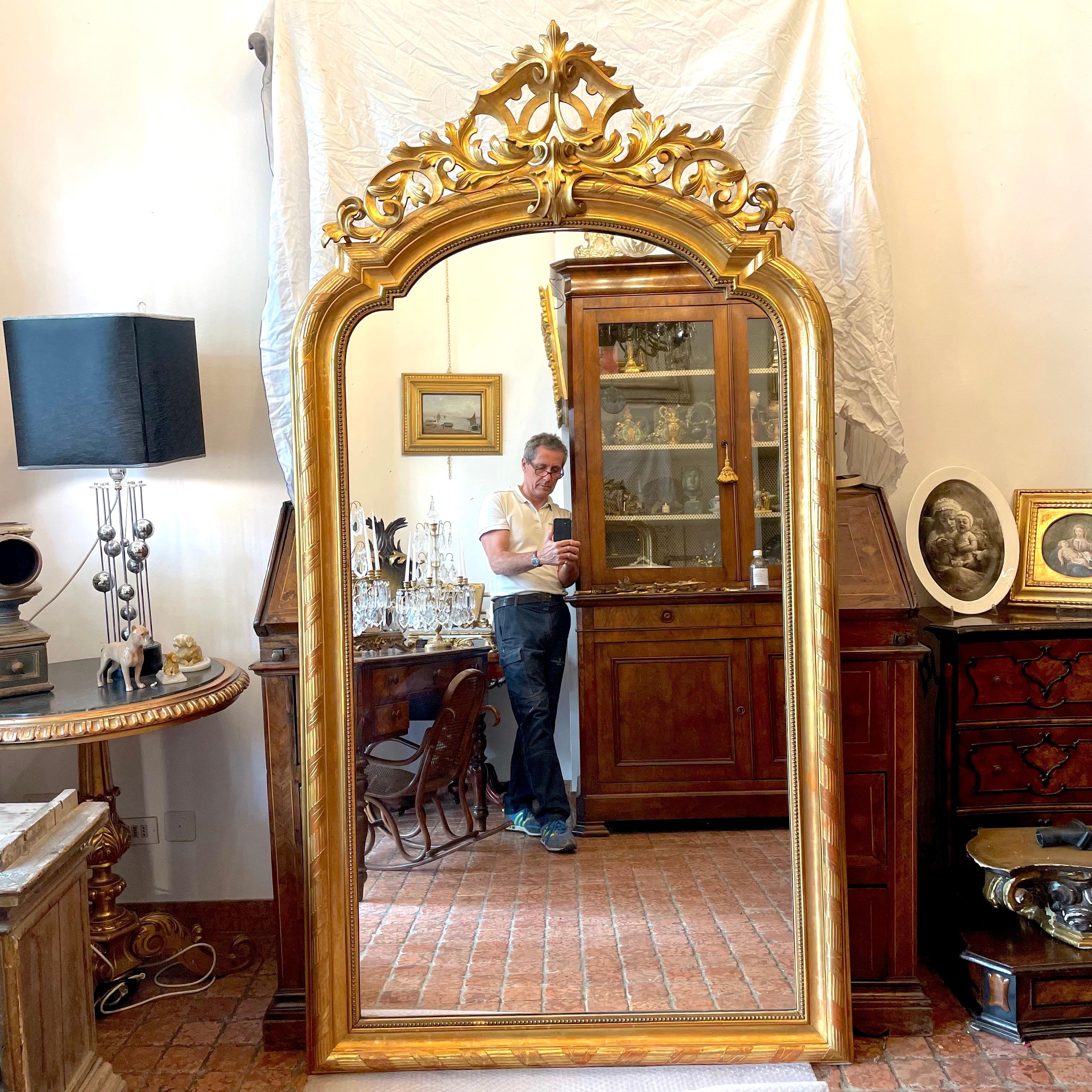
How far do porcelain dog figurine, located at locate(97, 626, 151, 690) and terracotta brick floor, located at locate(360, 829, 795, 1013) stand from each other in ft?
2.39

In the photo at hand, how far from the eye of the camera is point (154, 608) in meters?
2.81

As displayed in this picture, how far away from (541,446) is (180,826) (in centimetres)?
156

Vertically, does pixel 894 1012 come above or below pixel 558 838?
below

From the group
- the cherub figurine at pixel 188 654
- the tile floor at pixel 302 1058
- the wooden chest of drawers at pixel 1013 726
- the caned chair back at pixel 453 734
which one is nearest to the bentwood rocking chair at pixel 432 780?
the caned chair back at pixel 453 734

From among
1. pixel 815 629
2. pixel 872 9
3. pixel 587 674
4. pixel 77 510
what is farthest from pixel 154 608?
pixel 872 9

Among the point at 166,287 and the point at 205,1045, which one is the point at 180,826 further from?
the point at 166,287

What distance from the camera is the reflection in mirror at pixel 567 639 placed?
221 centimetres

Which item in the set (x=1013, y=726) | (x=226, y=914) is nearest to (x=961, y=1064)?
(x=1013, y=726)

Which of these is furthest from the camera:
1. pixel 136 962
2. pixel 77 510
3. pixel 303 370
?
pixel 77 510

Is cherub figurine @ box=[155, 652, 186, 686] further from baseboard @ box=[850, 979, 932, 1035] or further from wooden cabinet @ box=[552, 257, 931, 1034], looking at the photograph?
baseboard @ box=[850, 979, 932, 1035]

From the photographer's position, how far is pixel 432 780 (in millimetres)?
2217

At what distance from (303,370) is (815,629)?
1231 millimetres

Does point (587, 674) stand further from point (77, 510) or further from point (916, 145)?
point (916, 145)

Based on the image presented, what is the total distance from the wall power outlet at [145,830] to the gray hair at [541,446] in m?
1.56
